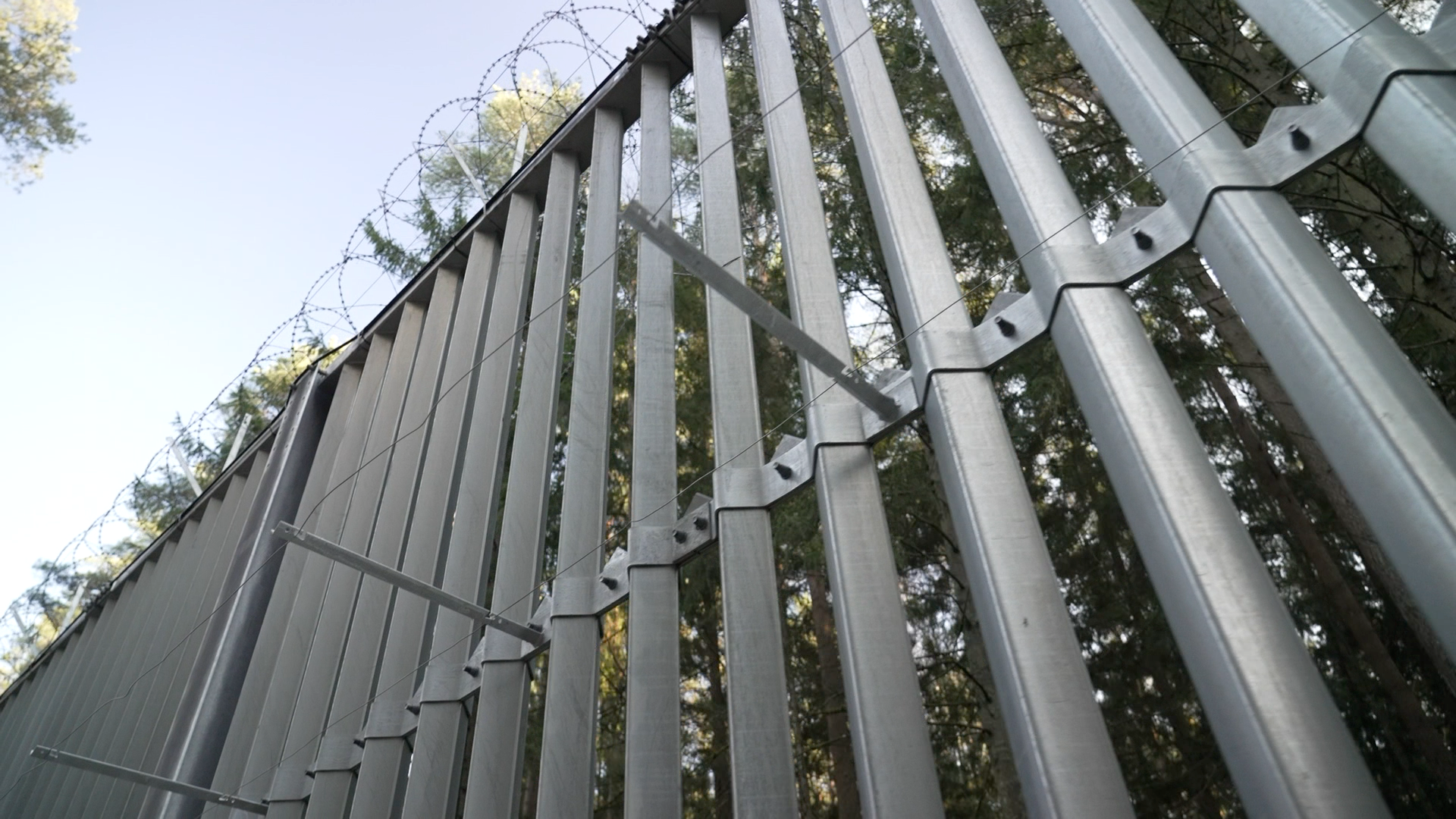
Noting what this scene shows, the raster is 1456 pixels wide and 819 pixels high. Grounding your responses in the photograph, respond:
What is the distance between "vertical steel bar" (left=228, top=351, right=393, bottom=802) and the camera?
6254 mm

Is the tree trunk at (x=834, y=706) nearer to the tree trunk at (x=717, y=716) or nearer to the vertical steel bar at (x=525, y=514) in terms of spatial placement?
the tree trunk at (x=717, y=716)

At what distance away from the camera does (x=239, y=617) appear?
24.4 feet

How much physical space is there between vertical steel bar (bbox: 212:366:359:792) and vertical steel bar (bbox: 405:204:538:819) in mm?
1980

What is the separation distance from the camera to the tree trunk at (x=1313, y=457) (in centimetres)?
548

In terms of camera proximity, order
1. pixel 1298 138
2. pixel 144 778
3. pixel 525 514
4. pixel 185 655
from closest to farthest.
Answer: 1. pixel 1298 138
2. pixel 525 514
3. pixel 144 778
4. pixel 185 655

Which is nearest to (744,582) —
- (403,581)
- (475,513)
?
(403,581)

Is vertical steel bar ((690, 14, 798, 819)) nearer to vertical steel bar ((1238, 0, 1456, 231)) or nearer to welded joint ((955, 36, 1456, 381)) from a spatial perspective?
welded joint ((955, 36, 1456, 381))

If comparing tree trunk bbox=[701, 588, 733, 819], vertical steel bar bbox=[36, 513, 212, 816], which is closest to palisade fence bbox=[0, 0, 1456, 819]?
vertical steel bar bbox=[36, 513, 212, 816]

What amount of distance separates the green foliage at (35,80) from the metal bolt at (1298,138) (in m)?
21.0

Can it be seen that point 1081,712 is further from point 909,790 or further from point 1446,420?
point 1446,420

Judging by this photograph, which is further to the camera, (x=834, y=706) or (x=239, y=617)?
(x=834, y=706)

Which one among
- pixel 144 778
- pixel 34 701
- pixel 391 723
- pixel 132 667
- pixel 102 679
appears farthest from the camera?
pixel 34 701

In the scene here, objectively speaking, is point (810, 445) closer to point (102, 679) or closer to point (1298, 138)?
point (1298, 138)

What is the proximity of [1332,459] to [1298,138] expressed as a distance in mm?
790
